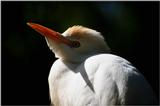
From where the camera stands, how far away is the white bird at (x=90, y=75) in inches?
83.7

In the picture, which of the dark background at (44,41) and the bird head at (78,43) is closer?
the bird head at (78,43)

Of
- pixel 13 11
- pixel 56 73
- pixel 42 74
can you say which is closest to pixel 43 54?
pixel 42 74

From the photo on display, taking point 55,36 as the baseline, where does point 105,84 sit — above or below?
below

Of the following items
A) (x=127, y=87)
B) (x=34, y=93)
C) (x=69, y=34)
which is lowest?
(x=34, y=93)

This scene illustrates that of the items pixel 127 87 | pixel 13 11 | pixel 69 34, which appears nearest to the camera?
pixel 127 87

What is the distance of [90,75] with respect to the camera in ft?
7.25

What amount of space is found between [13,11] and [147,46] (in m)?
1.38

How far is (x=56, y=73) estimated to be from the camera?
95.2 inches

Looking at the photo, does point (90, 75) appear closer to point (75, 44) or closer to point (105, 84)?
point (105, 84)

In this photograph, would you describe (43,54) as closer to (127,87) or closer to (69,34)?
(69,34)

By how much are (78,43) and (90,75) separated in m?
0.23

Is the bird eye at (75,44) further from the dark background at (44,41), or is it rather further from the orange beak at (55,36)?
the dark background at (44,41)

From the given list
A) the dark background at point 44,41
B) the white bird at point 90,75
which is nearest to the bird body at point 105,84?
the white bird at point 90,75

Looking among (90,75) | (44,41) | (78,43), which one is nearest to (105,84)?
(90,75)
